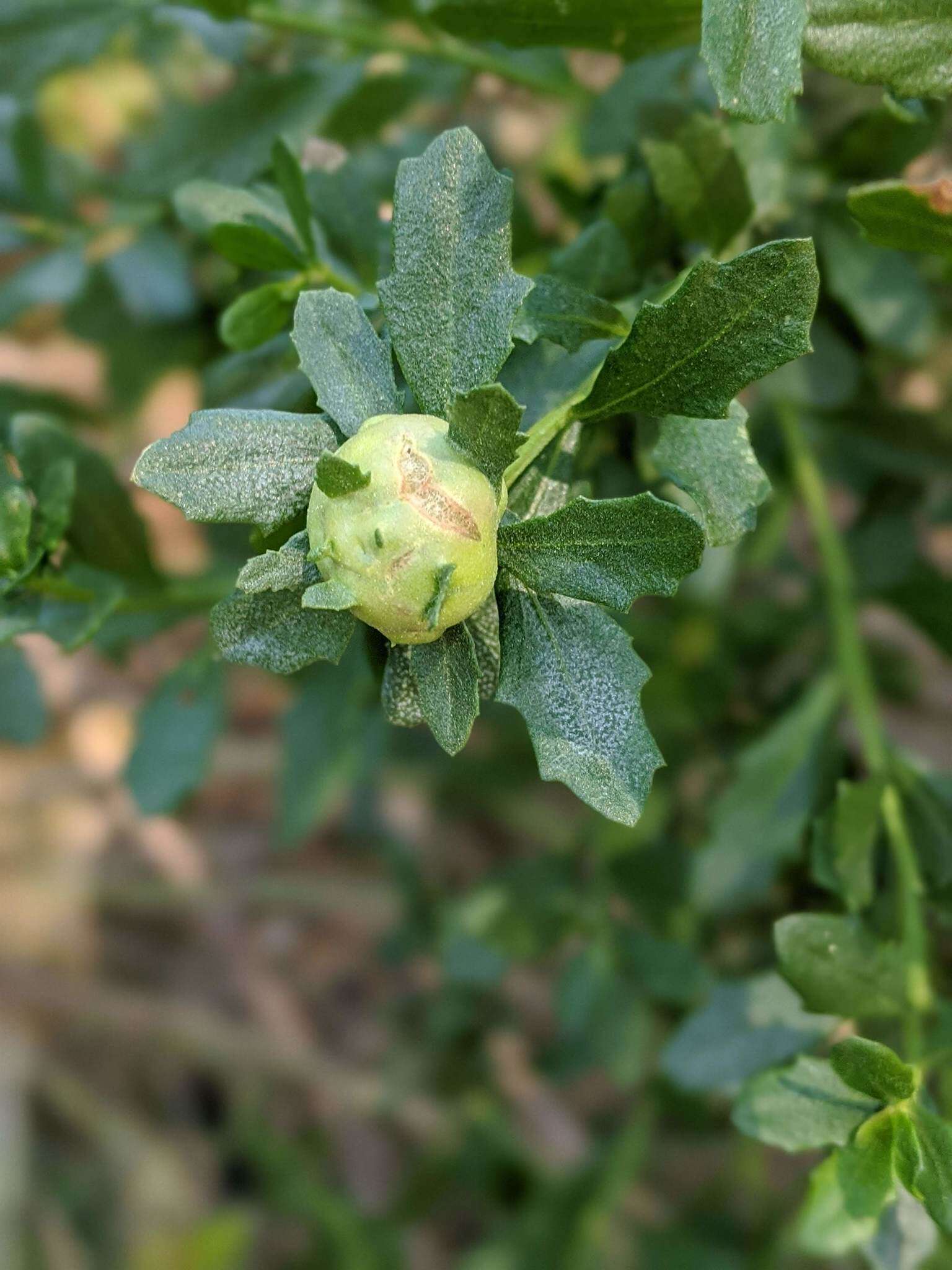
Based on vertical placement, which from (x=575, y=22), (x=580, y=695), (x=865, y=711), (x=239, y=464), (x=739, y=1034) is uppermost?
(x=575, y=22)

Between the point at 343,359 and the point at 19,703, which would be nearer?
the point at 343,359

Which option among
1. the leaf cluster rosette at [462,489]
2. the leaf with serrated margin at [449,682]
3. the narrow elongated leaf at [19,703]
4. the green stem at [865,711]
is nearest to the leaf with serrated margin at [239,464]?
the leaf cluster rosette at [462,489]

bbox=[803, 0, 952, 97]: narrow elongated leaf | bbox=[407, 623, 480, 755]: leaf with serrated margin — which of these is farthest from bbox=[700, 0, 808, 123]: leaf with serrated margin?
bbox=[407, 623, 480, 755]: leaf with serrated margin

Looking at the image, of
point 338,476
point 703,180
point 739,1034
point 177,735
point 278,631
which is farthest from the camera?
point 177,735

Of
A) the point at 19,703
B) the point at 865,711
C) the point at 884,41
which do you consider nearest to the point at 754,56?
the point at 884,41

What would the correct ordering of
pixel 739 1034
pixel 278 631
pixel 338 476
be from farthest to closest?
pixel 739 1034
pixel 278 631
pixel 338 476

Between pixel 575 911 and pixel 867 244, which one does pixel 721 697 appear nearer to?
pixel 575 911

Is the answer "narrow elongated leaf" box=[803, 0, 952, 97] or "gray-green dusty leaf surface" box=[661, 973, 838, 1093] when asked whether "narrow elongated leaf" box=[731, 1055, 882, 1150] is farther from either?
"narrow elongated leaf" box=[803, 0, 952, 97]

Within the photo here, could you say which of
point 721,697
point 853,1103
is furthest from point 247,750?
point 853,1103

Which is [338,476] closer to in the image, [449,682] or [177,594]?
[449,682]
